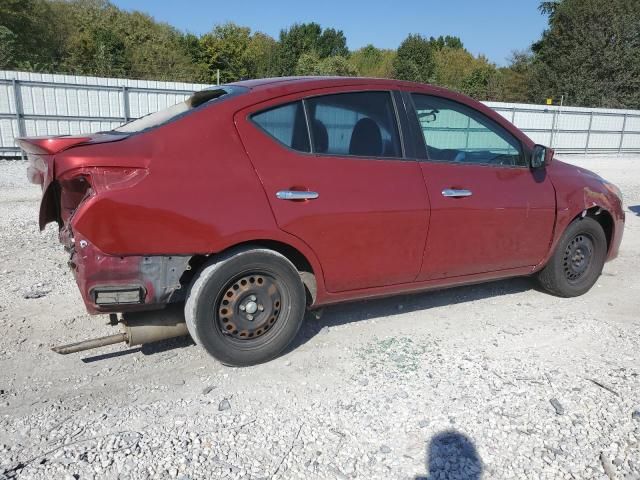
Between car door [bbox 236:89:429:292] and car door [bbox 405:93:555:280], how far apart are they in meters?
0.19

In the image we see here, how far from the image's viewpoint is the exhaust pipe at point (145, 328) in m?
3.36

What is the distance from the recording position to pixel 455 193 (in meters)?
4.05

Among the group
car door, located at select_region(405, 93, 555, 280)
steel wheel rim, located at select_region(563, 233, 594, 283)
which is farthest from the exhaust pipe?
steel wheel rim, located at select_region(563, 233, 594, 283)

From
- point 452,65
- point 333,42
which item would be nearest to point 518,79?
point 452,65

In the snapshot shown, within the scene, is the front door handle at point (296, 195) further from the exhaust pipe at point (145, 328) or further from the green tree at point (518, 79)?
the green tree at point (518, 79)

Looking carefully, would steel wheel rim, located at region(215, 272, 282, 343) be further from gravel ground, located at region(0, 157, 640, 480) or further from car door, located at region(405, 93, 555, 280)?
car door, located at region(405, 93, 555, 280)

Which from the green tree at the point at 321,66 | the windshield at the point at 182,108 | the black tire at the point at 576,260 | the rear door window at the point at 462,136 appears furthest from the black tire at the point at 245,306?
the green tree at the point at 321,66

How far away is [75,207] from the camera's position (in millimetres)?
3242

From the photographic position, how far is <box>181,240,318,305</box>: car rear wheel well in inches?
134

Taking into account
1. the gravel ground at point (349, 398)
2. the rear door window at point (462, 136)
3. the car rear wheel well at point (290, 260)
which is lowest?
the gravel ground at point (349, 398)

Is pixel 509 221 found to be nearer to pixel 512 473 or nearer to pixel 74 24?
pixel 512 473

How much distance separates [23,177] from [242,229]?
37.2 feet

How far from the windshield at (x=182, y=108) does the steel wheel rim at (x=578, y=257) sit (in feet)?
10.7

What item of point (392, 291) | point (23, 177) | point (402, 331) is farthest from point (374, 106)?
point (23, 177)
